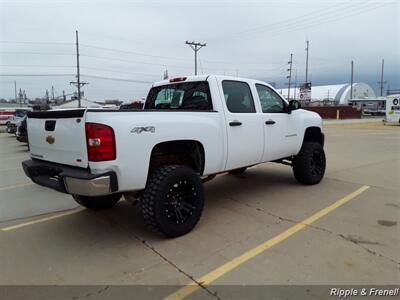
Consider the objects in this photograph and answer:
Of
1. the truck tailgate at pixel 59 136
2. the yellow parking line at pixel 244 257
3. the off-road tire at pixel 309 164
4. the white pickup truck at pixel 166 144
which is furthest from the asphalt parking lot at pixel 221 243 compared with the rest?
the truck tailgate at pixel 59 136

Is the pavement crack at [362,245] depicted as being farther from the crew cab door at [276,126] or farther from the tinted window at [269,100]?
the tinted window at [269,100]

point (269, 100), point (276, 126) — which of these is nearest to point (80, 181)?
point (276, 126)

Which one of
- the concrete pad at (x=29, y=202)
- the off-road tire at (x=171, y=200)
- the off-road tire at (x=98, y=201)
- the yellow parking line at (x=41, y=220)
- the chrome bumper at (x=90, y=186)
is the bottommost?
the yellow parking line at (x=41, y=220)

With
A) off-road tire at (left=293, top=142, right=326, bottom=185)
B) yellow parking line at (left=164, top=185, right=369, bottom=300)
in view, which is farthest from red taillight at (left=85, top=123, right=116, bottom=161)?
off-road tire at (left=293, top=142, right=326, bottom=185)

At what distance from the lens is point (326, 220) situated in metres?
4.48

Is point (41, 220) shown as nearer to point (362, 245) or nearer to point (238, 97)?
point (238, 97)

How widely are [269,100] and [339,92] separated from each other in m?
90.4

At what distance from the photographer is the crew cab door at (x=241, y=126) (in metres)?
4.60

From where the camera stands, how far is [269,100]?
5.55 m

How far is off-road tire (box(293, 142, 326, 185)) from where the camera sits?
6.16 m

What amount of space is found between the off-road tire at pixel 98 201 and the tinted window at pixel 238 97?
217 centimetres

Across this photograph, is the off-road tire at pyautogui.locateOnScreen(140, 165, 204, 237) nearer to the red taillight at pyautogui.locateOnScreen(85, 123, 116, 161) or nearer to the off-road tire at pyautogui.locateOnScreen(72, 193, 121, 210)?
the red taillight at pyautogui.locateOnScreen(85, 123, 116, 161)
